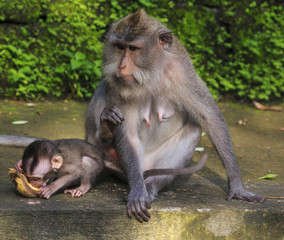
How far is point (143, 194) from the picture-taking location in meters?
3.71

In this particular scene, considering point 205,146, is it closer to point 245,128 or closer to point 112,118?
point 245,128

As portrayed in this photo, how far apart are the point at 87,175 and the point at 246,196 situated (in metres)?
1.31

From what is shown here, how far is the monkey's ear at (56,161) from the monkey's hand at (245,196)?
139 cm

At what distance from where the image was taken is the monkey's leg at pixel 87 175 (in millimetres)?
3761

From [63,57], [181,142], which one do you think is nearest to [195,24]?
[63,57]

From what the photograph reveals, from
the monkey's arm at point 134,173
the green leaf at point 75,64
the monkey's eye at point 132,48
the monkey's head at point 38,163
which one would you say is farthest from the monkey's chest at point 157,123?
the green leaf at point 75,64

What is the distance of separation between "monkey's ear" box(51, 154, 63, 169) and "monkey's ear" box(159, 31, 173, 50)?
1244 millimetres

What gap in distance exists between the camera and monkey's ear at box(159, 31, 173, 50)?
3943 millimetres

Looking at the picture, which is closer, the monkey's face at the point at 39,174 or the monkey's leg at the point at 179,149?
the monkey's face at the point at 39,174

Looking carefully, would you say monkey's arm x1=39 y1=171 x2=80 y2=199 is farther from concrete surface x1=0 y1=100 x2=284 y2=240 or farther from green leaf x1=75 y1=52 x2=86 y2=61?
green leaf x1=75 y1=52 x2=86 y2=61

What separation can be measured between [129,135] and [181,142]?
481 mm

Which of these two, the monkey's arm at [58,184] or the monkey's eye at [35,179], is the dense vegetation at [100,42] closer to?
the monkey's arm at [58,184]

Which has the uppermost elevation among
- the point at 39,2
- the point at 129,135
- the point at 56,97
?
the point at 39,2

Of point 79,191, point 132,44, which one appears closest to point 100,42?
point 132,44
